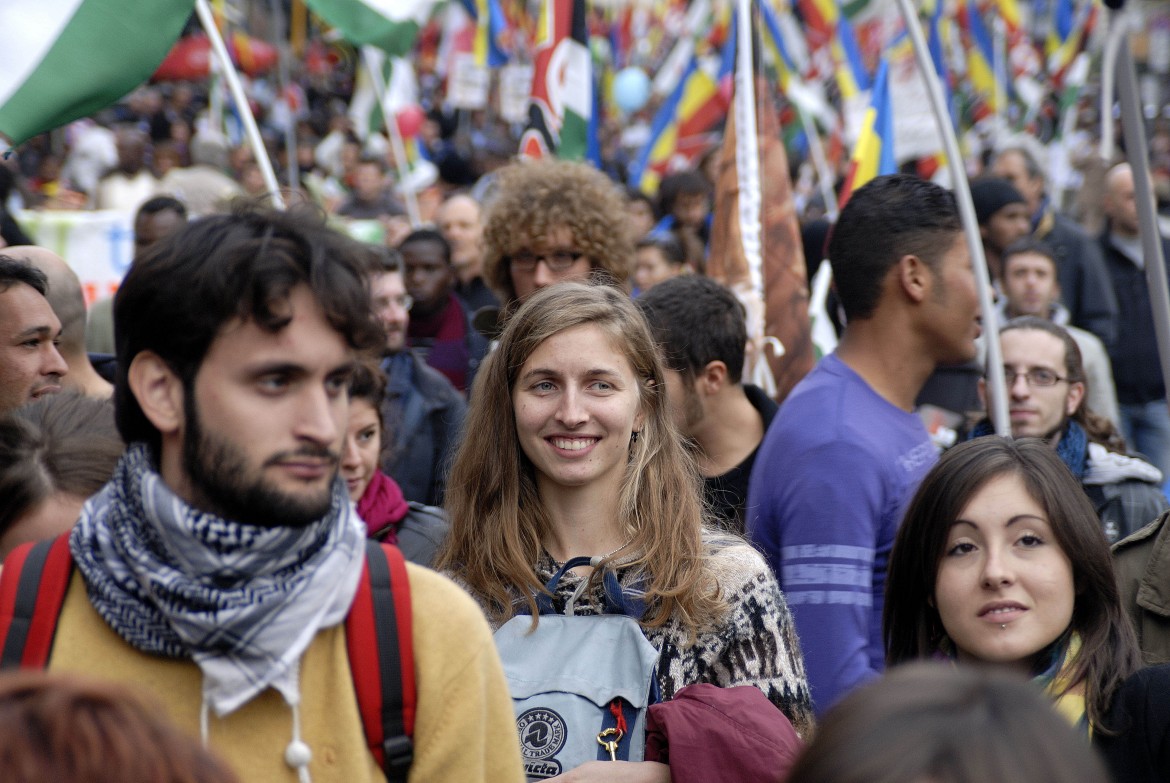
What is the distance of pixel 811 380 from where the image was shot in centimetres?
371

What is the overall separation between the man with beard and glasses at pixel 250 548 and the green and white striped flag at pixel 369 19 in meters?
4.56

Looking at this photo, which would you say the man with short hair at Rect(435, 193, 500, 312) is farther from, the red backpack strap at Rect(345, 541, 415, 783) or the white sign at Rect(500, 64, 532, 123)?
the white sign at Rect(500, 64, 532, 123)

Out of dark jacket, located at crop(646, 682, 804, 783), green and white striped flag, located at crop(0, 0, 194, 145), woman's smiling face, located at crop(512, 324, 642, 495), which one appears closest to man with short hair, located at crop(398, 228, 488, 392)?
green and white striped flag, located at crop(0, 0, 194, 145)

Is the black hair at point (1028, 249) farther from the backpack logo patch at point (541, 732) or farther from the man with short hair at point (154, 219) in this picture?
the backpack logo patch at point (541, 732)

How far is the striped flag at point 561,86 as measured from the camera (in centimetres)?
681

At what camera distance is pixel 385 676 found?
202 centimetres

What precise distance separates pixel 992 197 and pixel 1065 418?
2682mm

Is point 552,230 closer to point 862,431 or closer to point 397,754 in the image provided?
point 862,431

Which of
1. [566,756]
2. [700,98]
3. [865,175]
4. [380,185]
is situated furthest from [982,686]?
[700,98]

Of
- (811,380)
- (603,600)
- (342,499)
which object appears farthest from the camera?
(811,380)

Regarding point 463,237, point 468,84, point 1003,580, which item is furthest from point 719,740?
point 468,84

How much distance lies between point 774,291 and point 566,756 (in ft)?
11.7

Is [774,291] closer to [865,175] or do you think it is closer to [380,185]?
[865,175]

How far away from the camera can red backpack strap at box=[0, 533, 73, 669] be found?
1975mm
